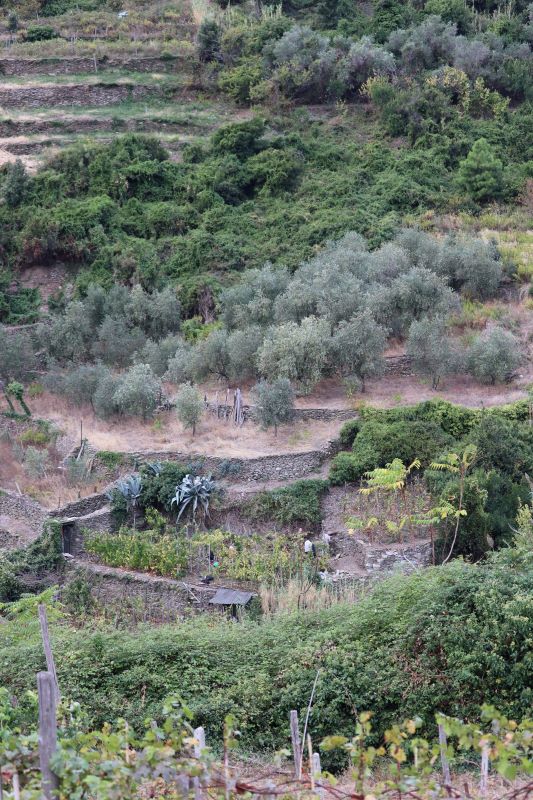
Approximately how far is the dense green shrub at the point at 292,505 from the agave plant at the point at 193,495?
740 millimetres

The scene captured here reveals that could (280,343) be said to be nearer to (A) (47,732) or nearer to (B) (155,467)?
(B) (155,467)

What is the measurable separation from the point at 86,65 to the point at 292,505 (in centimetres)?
2538

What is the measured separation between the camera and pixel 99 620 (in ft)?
65.7

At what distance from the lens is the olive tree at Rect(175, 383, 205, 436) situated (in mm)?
25922

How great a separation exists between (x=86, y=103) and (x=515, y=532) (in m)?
26.5

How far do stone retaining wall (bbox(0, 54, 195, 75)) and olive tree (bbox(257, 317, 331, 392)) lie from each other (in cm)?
1921

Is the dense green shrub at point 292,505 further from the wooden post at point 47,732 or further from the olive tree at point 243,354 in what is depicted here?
the wooden post at point 47,732

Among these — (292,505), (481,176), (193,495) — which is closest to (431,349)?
(292,505)

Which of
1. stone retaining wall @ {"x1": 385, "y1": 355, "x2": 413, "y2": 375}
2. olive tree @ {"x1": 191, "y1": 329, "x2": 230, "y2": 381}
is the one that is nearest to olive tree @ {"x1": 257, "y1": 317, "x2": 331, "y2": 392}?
olive tree @ {"x1": 191, "y1": 329, "x2": 230, "y2": 381}

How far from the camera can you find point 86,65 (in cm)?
4381

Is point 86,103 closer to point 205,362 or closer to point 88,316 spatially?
point 88,316

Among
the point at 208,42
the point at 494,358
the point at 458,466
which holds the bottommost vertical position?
the point at 458,466

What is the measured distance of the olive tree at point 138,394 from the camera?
2677 centimetres

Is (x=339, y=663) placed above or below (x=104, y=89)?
below
